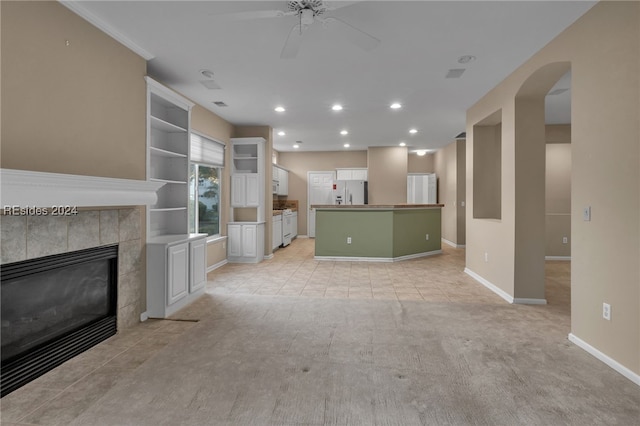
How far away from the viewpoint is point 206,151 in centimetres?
543

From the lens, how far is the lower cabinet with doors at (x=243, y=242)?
6.14 m

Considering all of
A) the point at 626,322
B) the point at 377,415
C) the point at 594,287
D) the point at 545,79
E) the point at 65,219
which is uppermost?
the point at 545,79

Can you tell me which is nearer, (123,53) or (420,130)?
(123,53)

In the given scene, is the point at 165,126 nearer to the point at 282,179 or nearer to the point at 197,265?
the point at 197,265

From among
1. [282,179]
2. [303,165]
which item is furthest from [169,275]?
[303,165]

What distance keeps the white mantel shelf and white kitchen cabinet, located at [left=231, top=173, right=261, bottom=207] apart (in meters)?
3.46

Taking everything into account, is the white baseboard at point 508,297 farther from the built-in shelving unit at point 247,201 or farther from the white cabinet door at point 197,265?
the built-in shelving unit at point 247,201

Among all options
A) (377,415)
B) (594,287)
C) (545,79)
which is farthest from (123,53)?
(594,287)

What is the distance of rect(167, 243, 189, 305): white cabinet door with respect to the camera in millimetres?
3396

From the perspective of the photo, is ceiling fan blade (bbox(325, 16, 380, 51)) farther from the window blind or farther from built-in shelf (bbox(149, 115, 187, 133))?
the window blind

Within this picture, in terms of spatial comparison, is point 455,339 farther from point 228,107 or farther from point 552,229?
point 552,229

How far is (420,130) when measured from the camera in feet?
22.7

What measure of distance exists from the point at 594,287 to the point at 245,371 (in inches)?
109

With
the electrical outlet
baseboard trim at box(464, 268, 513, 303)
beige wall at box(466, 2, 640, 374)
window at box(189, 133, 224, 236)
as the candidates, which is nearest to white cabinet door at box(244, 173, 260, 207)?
window at box(189, 133, 224, 236)
